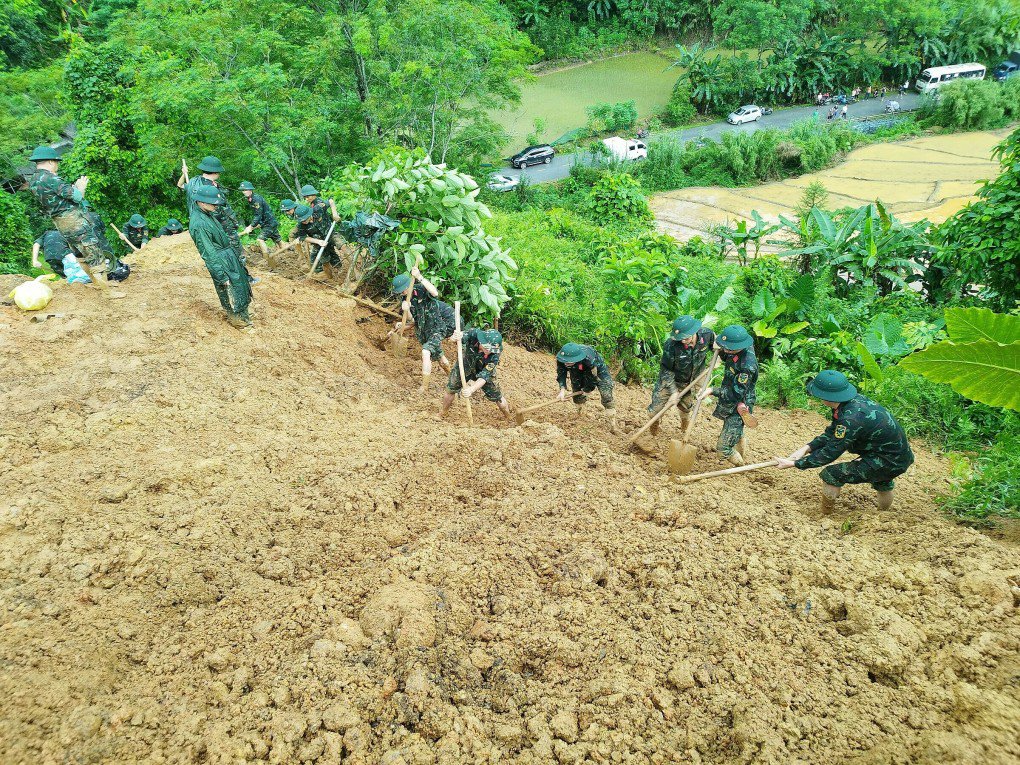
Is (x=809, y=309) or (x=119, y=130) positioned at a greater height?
(x=119, y=130)

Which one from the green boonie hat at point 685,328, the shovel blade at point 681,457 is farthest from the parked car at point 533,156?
the shovel blade at point 681,457

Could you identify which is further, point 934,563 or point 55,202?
point 55,202

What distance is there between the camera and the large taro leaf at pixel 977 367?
13.5 ft

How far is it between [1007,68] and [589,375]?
125 feet

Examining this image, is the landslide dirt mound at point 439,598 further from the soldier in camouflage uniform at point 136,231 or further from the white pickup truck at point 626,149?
the white pickup truck at point 626,149

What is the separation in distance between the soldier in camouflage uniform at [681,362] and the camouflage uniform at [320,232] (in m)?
5.57

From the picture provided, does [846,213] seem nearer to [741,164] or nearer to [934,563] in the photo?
[934,563]

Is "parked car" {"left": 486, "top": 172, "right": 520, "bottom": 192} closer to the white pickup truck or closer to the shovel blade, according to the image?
the white pickup truck

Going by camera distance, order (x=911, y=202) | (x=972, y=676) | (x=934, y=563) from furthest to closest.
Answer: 1. (x=911, y=202)
2. (x=934, y=563)
3. (x=972, y=676)

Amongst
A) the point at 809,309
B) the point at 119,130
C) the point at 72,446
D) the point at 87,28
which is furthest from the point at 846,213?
the point at 87,28

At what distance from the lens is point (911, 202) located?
70.5 ft

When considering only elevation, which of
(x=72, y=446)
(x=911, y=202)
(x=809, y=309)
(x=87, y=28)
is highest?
(x=87, y=28)

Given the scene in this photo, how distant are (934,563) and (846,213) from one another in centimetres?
995

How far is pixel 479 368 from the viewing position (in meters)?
7.21
